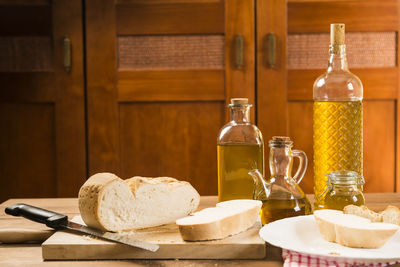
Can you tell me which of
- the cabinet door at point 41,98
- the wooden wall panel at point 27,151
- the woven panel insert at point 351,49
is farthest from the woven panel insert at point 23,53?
the woven panel insert at point 351,49

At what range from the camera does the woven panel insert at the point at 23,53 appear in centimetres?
230

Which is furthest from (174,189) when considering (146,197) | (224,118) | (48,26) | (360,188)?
(48,26)

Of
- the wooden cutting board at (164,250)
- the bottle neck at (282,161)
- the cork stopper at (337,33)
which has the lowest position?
the wooden cutting board at (164,250)

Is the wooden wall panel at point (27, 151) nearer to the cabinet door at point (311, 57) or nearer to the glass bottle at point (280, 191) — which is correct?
the cabinet door at point (311, 57)

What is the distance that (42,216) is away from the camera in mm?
1025

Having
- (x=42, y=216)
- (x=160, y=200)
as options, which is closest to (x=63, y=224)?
(x=42, y=216)

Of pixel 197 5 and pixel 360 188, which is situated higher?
pixel 197 5

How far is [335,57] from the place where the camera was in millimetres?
1120

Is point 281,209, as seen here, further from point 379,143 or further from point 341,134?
point 379,143

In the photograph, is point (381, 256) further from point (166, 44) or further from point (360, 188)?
point (166, 44)

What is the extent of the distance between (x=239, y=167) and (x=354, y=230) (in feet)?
1.21

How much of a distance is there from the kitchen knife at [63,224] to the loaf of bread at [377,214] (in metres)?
0.34

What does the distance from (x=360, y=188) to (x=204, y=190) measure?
4.51 feet

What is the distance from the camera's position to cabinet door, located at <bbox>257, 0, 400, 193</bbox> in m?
2.29
